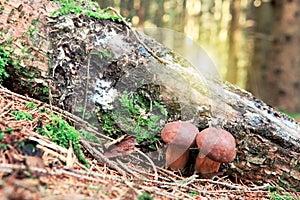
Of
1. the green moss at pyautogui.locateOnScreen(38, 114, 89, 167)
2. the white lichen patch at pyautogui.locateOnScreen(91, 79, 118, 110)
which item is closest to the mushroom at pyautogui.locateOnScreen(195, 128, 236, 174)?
the white lichen patch at pyautogui.locateOnScreen(91, 79, 118, 110)

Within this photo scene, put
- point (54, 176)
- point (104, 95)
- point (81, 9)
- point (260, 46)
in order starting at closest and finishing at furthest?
1. point (54, 176)
2. point (104, 95)
3. point (81, 9)
4. point (260, 46)

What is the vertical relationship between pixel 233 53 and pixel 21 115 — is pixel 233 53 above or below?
above

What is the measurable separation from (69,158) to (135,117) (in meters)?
0.84

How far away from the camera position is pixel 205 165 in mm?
2416

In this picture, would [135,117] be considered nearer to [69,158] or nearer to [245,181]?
[69,158]

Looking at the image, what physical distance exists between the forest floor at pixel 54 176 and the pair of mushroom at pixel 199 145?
119 mm

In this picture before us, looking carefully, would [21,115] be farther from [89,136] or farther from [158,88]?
[158,88]

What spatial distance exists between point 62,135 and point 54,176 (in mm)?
→ 543

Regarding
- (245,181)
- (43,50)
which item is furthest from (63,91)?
(245,181)

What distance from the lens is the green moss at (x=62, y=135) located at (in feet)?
6.46

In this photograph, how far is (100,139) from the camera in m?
2.37

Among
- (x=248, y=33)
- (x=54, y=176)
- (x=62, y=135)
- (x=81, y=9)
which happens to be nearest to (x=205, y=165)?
(x=62, y=135)

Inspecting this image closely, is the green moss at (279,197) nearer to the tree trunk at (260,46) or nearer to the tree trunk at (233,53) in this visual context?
the tree trunk at (260,46)

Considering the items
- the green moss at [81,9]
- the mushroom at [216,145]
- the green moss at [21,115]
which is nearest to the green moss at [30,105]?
the green moss at [21,115]
